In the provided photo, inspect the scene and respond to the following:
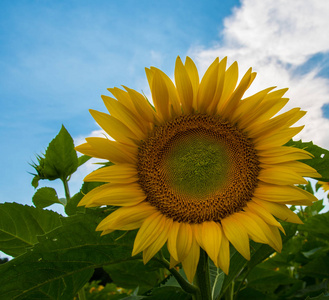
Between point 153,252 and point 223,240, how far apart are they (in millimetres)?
279

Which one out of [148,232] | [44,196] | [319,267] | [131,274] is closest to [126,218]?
[148,232]

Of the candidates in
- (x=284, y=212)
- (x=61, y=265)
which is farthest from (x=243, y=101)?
(x=61, y=265)

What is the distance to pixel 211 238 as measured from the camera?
4.41 ft

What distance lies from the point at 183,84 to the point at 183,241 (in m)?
0.62

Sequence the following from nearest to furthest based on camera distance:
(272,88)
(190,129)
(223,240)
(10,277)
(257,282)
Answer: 1. (10,277)
2. (223,240)
3. (272,88)
4. (190,129)
5. (257,282)

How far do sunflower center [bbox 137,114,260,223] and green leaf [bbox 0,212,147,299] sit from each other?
0.25 meters

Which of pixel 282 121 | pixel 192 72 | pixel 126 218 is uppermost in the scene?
pixel 192 72

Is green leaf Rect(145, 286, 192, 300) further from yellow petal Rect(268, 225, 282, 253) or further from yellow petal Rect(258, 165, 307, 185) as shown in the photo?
yellow petal Rect(258, 165, 307, 185)

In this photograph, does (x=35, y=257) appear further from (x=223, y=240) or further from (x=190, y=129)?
(x=190, y=129)

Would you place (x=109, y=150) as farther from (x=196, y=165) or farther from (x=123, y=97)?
(x=196, y=165)

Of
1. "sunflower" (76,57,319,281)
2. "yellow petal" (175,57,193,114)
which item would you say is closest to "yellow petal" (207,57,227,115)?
"sunflower" (76,57,319,281)

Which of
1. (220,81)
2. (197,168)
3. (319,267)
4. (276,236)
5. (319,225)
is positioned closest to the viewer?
(276,236)

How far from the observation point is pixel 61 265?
52.0 inches

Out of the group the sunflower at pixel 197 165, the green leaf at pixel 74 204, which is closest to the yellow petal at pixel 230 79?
the sunflower at pixel 197 165
